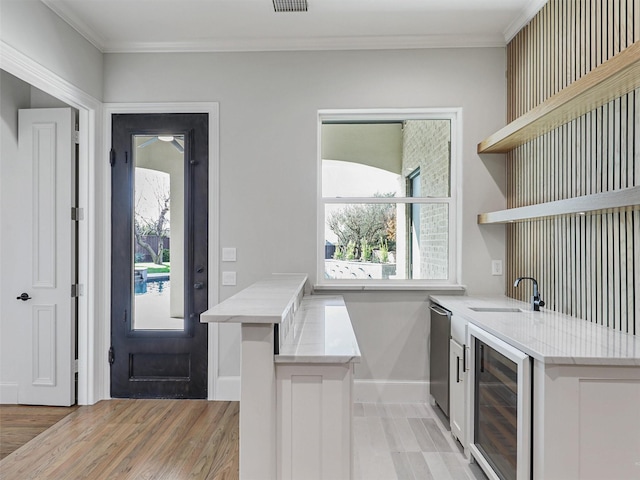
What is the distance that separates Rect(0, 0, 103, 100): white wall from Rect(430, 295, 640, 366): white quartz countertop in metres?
3.18

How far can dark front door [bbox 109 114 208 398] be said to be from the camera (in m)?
3.29

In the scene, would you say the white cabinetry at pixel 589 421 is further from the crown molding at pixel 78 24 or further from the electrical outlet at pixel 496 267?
the crown molding at pixel 78 24

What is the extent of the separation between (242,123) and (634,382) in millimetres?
2987

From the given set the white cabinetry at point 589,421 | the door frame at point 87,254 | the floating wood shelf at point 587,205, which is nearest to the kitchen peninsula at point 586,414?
the white cabinetry at point 589,421

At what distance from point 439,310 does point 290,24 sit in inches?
96.1

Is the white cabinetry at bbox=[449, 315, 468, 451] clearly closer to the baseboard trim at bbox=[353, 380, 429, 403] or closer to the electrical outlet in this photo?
the baseboard trim at bbox=[353, 380, 429, 403]

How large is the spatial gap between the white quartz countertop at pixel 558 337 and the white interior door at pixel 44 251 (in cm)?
298

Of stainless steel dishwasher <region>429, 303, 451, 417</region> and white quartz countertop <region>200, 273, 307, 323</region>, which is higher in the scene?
white quartz countertop <region>200, 273, 307, 323</region>

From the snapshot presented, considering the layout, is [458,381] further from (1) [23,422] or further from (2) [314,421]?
(1) [23,422]

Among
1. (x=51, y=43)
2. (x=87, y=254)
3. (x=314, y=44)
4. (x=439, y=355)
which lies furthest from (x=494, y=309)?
(x=51, y=43)

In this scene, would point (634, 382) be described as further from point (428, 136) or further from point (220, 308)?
point (428, 136)

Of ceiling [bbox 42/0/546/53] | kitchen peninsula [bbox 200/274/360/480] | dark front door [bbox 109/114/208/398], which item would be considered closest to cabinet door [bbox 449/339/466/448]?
kitchen peninsula [bbox 200/274/360/480]

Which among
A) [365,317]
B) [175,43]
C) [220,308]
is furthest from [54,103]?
[365,317]

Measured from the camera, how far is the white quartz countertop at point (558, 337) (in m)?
1.55
